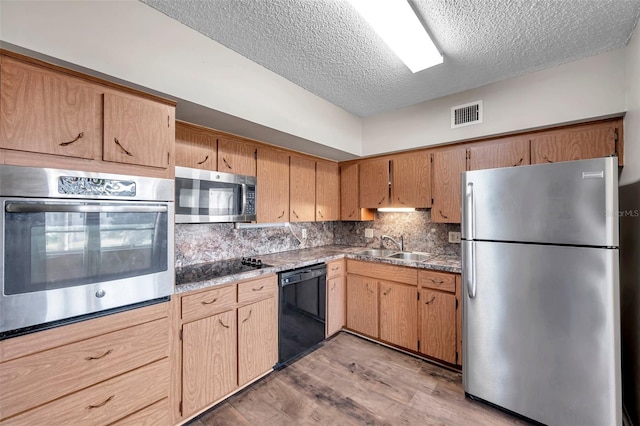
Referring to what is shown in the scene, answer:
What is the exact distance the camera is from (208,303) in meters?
1.82

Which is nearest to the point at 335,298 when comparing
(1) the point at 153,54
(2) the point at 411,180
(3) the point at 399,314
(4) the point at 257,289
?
(3) the point at 399,314

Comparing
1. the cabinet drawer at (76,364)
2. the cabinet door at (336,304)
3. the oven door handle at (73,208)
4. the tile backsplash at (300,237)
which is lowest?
the cabinet door at (336,304)

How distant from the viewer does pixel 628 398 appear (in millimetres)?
1772

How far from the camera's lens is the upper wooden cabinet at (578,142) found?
1992 millimetres

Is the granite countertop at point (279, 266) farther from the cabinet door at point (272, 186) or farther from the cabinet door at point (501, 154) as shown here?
the cabinet door at point (501, 154)

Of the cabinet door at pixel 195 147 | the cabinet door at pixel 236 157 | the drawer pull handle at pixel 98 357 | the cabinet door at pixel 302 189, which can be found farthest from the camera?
the cabinet door at pixel 302 189

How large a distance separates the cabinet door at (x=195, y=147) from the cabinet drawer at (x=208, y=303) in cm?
102

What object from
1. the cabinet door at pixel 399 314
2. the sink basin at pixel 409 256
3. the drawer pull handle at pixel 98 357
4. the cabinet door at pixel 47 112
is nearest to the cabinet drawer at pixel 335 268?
the cabinet door at pixel 399 314

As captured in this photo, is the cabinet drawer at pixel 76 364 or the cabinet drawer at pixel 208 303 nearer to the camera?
the cabinet drawer at pixel 76 364

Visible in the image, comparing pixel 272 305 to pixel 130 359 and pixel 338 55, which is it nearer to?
pixel 130 359

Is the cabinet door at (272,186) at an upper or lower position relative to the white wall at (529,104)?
lower

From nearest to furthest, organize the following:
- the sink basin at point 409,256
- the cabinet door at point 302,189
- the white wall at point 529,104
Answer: the white wall at point 529,104 < the cabinet door at point 302,189 < the sink basin at point 409,256

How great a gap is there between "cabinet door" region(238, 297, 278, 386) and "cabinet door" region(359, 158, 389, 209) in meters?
1.75

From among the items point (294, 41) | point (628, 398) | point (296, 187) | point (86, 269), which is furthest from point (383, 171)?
point (86, 269)
